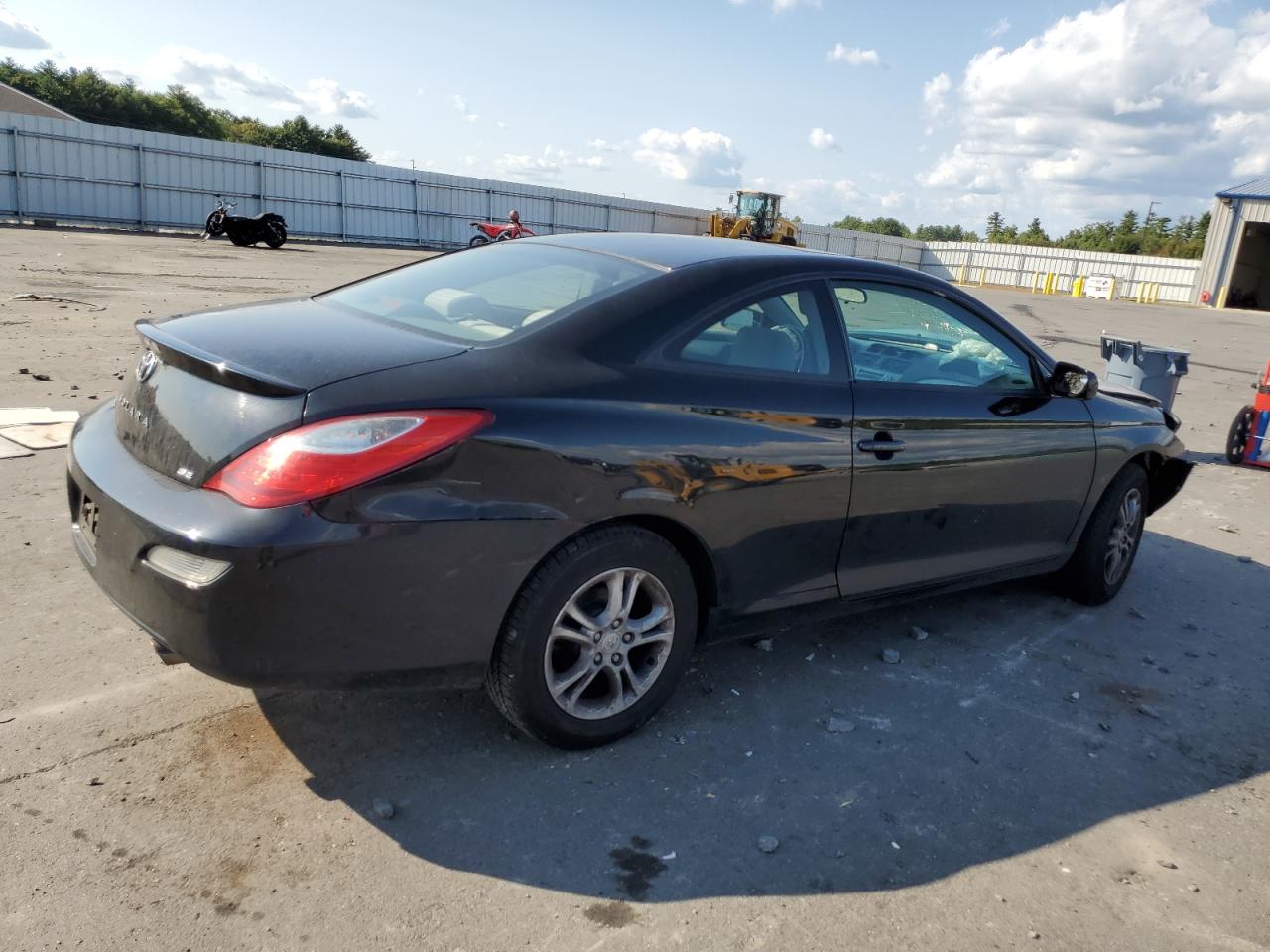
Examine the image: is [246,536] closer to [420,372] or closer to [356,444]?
[356,444]

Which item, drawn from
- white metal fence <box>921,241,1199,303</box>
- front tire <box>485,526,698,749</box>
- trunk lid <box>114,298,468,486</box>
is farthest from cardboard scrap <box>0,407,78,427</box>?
white metal fence <box>921,241,1199,303</box>

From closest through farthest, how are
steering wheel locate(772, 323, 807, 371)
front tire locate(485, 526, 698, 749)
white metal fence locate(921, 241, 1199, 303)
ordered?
front tire locate(485, 526, 698, 749) < steering wheel locate(772, 323, 807, 371) < white metal fence locate(921, 241, 1199, 303)

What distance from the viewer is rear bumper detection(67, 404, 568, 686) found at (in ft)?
7.95

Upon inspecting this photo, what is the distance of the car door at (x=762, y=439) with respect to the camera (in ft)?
10.1

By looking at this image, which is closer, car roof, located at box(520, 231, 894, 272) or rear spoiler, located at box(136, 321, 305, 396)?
rear spoiler, located at box(136, 321, 305, 396)

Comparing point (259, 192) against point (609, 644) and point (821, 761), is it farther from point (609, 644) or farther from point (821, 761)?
point (821, 761)

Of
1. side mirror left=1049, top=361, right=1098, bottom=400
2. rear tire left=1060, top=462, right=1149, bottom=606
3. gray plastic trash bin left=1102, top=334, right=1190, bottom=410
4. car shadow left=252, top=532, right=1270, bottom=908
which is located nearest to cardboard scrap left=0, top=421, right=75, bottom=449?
car shadow left=252, top=532, right=1270, bottom=908

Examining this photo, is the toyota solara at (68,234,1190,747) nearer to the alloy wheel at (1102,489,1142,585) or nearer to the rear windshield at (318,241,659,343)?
the rear windshield at (318,241,659,343)

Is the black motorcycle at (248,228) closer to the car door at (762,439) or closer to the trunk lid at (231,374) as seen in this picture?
the trunk lid at (231,374)

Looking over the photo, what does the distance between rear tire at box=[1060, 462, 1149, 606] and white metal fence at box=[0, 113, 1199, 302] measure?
61.3ft

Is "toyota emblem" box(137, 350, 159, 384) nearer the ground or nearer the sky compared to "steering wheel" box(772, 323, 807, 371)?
nearer the ground

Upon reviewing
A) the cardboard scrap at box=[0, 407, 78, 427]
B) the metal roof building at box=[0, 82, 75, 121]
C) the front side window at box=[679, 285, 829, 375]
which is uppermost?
the metal roof building at box=[0, 82, 75, 121]

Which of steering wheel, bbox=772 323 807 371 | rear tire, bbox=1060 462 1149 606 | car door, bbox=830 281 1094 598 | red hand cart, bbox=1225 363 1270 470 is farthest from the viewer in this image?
red hand cart, bbox=1225 363 1270 470

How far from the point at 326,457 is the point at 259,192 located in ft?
111
